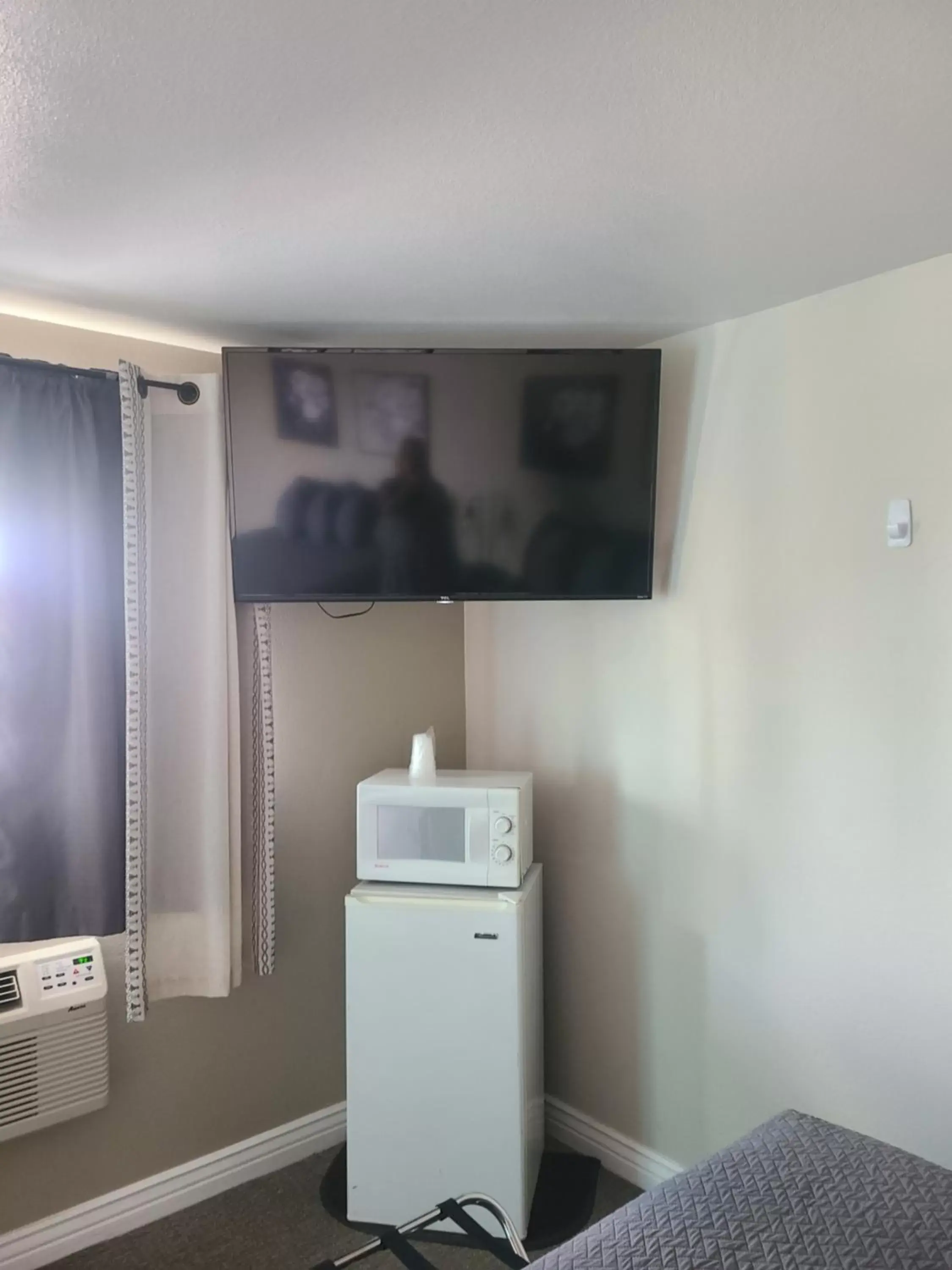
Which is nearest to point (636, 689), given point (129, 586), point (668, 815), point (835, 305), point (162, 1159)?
point (668, 815)

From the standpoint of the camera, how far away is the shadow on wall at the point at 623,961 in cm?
244

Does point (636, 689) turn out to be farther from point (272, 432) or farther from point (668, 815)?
point (272, 432)

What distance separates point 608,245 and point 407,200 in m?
0.43

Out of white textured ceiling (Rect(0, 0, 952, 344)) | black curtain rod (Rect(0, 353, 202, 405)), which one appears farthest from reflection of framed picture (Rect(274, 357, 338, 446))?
black curtain rod (Rect(0, 353, 202, 405))

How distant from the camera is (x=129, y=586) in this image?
88.1 inches

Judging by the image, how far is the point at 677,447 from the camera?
2449 millimetres

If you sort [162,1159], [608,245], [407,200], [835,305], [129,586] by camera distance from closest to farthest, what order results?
[407,200], [608,245], [835,305], [129,586], [162,1159]

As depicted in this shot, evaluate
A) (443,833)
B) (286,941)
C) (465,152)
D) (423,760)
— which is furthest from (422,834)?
(465,152)

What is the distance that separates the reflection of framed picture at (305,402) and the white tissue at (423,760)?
82 cm

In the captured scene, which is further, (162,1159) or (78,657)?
(162,1159)

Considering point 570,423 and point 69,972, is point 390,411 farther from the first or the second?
point 69,972

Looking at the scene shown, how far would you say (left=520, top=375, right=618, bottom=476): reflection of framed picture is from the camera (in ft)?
7.42

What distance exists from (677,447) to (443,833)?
3.86 feet

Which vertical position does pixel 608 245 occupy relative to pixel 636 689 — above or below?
above
